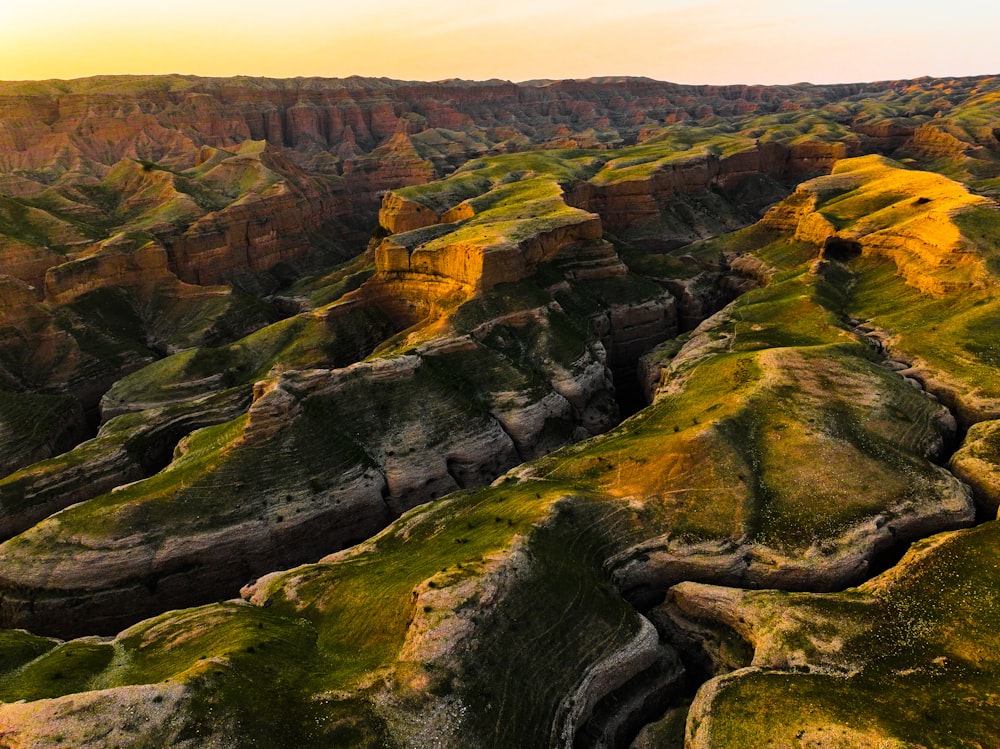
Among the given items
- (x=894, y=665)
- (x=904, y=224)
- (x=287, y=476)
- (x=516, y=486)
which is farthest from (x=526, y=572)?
(x=904, y=224)

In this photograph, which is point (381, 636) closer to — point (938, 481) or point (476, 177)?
point (938, 481)

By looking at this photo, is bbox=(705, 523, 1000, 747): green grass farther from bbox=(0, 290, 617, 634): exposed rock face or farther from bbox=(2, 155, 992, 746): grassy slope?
bbox=(0, 290, 617, 634): exposed rock face

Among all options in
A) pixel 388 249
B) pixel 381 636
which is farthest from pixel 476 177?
pixel 381 636

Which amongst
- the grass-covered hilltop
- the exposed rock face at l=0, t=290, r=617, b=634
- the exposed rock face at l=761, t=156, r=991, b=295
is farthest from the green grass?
the exposed rock face at l=761, t=156, r=991, b=295

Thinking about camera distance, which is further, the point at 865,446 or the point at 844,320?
the point at 844,320

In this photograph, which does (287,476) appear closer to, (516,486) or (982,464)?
(516,486)

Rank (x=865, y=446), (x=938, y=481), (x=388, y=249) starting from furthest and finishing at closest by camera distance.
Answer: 1. (x=388, y=249)
2. (x=865, y=446)
3. (x=938, y=481)

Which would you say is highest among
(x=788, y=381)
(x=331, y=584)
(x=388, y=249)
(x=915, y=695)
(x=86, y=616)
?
(x=388, y=249)

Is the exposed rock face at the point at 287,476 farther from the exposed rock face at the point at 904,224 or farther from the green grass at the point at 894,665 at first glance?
the exposed rock face at the point at 904,224
